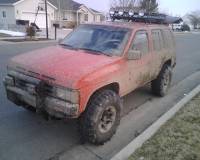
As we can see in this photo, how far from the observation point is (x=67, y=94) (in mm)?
4293

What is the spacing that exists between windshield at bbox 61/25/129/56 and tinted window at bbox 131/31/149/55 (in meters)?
0.24

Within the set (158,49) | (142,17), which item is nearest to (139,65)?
(158,49)

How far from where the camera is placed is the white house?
45719 millimetres

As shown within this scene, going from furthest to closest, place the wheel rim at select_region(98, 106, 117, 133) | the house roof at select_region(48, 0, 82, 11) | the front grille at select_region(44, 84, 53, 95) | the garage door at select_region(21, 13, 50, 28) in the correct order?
the house roof at select_region(48, 0, 82, 11) < the garage door at select_region(21, 13, 50, 28) < the wheel rim at select_region(98, 106, 117, 133) < the front grille at select_region(44, 84, 53, 95)

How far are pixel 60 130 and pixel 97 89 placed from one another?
3.71ft

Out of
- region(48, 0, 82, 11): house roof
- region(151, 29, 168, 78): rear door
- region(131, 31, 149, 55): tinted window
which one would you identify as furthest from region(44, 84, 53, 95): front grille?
region(48, 0, 82, 11): house roof

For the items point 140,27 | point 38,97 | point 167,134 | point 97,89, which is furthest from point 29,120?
point 140,27

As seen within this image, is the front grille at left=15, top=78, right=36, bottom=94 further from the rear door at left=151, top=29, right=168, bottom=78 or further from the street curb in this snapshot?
the rear door at left=151, top=29, right=168, bottom=78

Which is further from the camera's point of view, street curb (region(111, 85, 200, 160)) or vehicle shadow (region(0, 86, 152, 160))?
vehicle shadow (region(0, 86, 152, 160))

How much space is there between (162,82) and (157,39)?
1145 mm

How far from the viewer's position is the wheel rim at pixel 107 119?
481 centimetres

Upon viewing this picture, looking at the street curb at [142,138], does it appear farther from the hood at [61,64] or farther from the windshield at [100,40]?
the windshield at [100,40]

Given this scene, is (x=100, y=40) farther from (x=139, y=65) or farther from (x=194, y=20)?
(x=194, y=20)

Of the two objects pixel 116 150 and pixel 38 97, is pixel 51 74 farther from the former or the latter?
pixel 116 150
